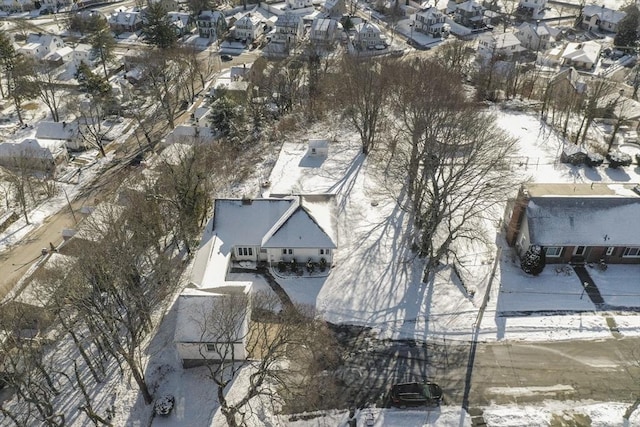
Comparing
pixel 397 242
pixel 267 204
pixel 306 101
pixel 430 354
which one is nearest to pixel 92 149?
pixel 306 101

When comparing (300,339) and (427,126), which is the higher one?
(427,126)

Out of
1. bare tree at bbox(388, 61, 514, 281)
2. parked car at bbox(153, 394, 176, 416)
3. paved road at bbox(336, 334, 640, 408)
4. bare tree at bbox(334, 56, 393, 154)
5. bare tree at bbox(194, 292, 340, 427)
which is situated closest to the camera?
bare tree at bbox(194, 292, 340, 427)

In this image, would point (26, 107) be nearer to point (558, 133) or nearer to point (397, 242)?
point (397, 242)

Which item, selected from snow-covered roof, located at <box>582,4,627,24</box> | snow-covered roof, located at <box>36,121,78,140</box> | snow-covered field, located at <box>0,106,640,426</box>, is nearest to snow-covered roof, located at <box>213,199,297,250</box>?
snow-covered field, located at <box>0,106,640,426</box>

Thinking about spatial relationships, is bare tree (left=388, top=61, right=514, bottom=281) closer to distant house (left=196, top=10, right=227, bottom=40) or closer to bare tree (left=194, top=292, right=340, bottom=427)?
bare tree (left=194, top=292, right=340, bottom=427)

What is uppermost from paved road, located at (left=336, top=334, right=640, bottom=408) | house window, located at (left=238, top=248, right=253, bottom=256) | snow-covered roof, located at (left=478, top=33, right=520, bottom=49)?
snow-covered roof, located at (left=478, top=33, right=520, bottom=49)
